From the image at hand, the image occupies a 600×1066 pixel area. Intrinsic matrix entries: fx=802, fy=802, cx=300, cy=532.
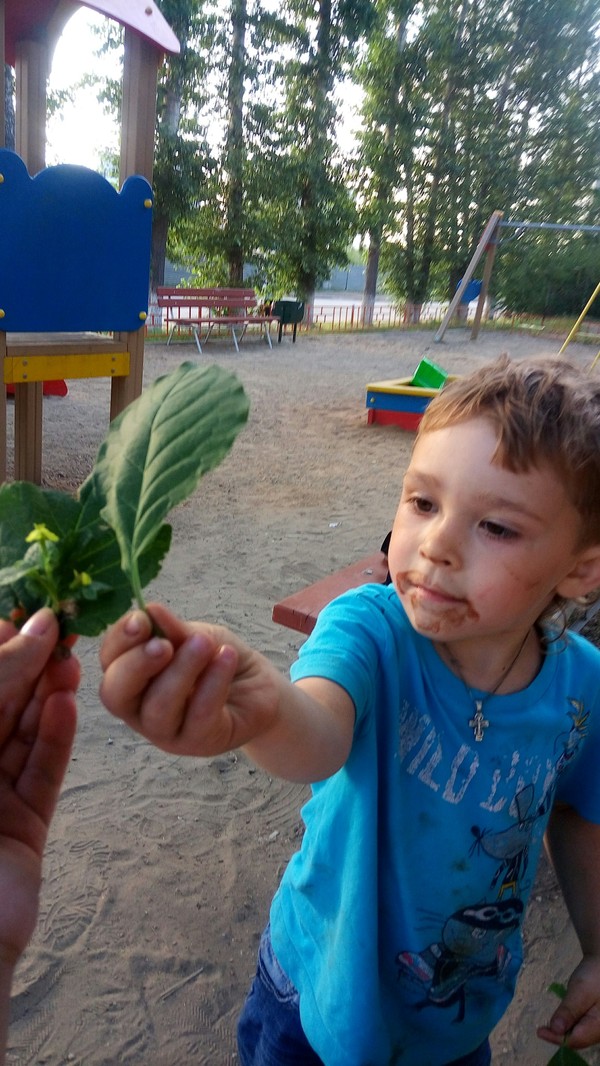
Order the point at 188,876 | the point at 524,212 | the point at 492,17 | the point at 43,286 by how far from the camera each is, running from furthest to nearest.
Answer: the point at 524,212, the point at 492,17, the point at 43,286, the point at 188,876

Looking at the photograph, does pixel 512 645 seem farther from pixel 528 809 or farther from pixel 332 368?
pixel 332 368

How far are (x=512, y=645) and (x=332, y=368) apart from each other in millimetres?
10902

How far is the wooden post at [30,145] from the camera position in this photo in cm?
504

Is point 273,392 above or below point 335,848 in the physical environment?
below

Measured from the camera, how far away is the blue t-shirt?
1.15 meters

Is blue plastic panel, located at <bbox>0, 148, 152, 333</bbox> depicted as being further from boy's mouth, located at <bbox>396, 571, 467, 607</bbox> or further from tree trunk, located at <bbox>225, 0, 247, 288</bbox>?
tree trunk, located at <bbox>225, 0, 247, 288</bbox>

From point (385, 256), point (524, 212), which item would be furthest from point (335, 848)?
point (524, 212)

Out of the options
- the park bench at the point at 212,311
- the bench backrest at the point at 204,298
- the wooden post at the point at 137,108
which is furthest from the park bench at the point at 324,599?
the bench backrest at the point at 204,298

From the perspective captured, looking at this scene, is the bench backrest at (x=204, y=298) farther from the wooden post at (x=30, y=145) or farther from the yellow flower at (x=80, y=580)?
the yellow flower at (x=80, y=580)

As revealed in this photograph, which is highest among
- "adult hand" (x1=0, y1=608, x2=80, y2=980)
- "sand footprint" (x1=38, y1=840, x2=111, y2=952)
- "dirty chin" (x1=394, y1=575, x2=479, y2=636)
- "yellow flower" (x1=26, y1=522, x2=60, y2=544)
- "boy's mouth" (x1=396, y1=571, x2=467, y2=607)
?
"yellow flower" (x1=26, y1=522, x2=60, y2=544)

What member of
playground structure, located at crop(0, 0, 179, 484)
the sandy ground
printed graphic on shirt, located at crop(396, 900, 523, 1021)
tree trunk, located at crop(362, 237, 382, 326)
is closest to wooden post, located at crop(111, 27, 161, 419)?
playground structure, located at crop(0, 0, 179, 484)

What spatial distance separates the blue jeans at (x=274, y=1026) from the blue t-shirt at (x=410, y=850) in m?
0.06

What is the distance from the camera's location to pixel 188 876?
7.57 feet

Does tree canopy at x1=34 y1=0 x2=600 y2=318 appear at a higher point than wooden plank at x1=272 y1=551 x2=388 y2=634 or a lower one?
higher
